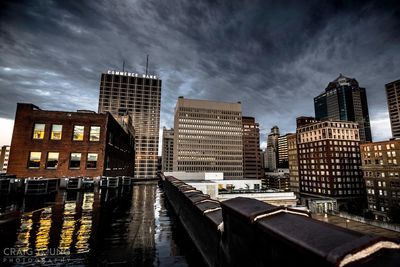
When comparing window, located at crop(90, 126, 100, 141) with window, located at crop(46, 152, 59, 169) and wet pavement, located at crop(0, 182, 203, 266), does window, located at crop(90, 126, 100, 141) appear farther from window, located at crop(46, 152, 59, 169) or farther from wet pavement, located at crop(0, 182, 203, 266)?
wet pavement, located at crop(0, 182, 203, 266)

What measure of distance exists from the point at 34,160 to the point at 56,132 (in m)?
3.82

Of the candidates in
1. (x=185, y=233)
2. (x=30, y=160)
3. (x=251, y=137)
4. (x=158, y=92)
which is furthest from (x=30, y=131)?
(x=251, y=137)

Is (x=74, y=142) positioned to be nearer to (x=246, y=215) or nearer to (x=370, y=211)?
(x=246, y=215)

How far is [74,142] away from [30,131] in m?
4.69

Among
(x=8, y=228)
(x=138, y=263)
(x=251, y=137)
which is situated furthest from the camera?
(x=251, y=137)

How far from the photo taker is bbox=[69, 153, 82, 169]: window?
75.9 feet

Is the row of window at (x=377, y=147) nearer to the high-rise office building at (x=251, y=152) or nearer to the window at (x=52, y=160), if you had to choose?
the high-rise office building at (x=251, y=152)

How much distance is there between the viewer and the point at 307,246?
1.36 metres

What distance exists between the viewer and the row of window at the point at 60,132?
2285 centimetres

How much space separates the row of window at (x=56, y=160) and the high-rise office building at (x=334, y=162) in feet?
357

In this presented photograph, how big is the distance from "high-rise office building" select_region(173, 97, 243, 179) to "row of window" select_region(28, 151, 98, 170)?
347ft

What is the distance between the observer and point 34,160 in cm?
2225

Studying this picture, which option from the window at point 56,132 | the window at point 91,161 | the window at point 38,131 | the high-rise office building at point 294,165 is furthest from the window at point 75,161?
the high-rise office building at point 294,165

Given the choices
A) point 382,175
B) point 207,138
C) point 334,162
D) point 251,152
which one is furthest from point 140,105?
point 382,175
